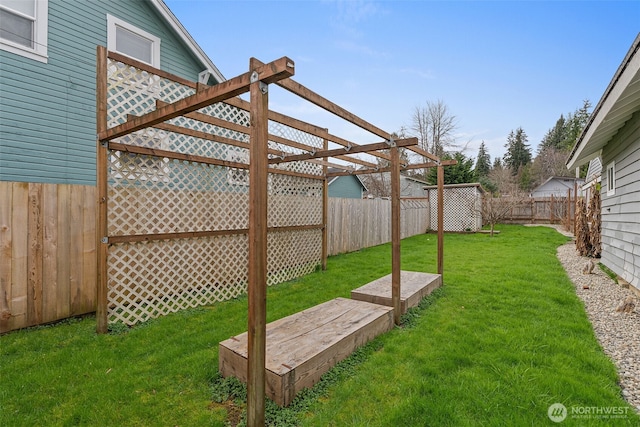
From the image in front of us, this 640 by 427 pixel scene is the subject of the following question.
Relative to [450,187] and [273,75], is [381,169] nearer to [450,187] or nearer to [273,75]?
[273,75]

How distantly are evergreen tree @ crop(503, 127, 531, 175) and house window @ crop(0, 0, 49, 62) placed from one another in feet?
149

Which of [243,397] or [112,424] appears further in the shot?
[243,397]

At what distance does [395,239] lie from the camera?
3389 mm

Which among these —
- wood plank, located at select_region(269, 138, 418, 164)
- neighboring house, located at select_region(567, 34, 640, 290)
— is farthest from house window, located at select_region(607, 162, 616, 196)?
wood plank, located at select_region(269, 138, 418, 164)

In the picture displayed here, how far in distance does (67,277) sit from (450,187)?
1380cm

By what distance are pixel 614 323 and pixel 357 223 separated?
5.82 meters

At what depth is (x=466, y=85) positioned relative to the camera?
13.0m

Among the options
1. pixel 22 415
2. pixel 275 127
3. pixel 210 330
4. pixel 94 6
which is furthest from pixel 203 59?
pixel 22 415

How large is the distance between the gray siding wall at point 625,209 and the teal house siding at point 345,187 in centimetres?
1161

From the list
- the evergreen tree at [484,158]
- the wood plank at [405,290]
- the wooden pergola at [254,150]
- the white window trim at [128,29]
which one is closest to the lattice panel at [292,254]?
the wooden pergola at [254,150]

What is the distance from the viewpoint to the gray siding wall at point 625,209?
13.8 ft

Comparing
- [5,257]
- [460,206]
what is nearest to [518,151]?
[460,206]

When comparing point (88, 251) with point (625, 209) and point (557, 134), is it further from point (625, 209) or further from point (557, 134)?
point (557, 134)

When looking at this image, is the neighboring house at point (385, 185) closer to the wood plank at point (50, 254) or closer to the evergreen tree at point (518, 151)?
the wood plank at point (50, 254)
